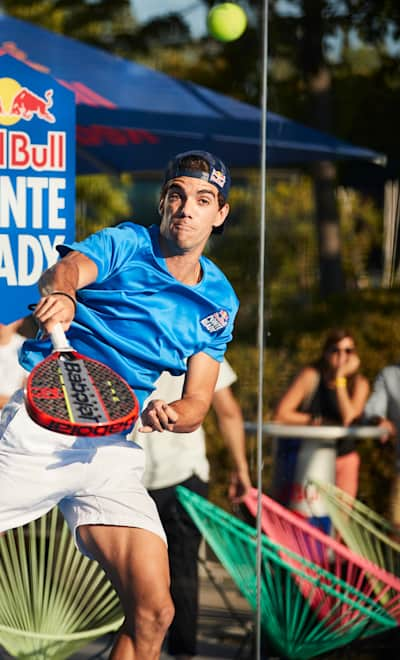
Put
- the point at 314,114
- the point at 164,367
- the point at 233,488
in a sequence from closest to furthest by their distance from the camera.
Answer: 1. the point at 164,367
2. the point at 233,488
3. the point at 314,114

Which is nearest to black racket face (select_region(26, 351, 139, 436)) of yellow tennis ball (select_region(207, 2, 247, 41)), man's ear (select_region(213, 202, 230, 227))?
man's ear (select_region(213, 202, 230, 227))

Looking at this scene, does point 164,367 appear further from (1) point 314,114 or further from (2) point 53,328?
(1) point 314,114

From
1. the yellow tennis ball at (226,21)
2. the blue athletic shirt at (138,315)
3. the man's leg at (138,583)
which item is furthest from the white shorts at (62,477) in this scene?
the yellow tennis ball at (226,21)

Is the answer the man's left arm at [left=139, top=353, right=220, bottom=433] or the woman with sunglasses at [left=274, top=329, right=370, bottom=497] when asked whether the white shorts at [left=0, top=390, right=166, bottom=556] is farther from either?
the woman with sunglasses at [left=274, top=329, right=370, bottom=497]

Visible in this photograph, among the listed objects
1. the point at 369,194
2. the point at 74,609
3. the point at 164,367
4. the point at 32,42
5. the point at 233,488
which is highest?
the point at 32,42

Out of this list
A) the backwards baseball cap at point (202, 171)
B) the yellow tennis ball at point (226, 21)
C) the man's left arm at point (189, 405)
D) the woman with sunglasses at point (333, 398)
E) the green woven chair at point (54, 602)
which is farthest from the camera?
the woman with sunglasses at point (333, 398)

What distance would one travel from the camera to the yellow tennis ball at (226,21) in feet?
12.4

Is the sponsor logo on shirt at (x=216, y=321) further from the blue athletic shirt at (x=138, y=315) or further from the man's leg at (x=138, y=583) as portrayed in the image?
the man's leg at (x=138, y=583)

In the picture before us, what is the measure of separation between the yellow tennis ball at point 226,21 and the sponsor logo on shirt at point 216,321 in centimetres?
119

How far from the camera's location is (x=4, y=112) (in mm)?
3186

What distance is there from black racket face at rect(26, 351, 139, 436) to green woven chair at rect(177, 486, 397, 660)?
126cm

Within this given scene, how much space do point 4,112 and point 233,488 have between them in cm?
164

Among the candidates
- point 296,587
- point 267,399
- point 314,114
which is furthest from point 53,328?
point 314,114

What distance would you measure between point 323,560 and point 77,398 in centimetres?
196
